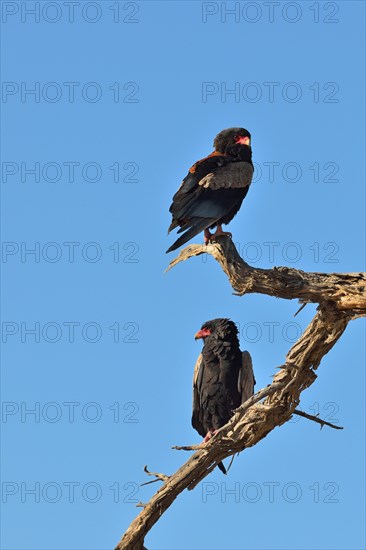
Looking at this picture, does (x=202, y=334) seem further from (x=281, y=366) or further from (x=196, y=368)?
(x=281, y=366)

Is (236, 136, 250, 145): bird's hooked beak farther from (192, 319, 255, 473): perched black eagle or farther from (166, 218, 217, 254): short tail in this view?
(192, 319, 255, 473): perched black eagle

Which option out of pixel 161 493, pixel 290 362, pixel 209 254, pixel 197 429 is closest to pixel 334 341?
pixel 290 362

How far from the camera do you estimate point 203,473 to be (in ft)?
24.4

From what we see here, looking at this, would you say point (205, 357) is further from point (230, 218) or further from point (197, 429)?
point (230, 218)

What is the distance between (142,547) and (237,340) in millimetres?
2125

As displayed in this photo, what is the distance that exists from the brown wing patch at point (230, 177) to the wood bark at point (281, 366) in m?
0.58

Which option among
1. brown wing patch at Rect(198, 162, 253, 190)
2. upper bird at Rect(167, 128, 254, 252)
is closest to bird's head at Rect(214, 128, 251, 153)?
upper bird at Rect(167, 128, 254, 252)

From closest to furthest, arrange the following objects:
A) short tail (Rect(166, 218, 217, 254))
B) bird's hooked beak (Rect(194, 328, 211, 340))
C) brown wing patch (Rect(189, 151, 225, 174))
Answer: short tail (Rect(166, 218, 217, 254)) < brown wing patch (Rect(189, 151, 225, 174)) < bird's hooked beak (Rect(194, 328, 211, 340))

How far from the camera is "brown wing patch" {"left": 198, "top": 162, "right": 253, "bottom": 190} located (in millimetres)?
7914

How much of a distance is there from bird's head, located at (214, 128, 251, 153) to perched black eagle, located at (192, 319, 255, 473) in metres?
1.49

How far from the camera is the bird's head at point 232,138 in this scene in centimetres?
853

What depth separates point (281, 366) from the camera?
7039 millimetres

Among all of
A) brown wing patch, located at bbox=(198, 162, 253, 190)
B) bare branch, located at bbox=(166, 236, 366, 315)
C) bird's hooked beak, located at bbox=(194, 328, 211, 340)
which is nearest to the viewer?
bare branch, located at bbox=(166, 236, 366, 315)

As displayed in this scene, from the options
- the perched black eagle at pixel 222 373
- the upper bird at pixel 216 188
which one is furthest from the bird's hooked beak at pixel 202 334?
the upper bird at pixel 216 188
